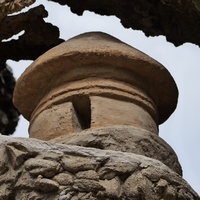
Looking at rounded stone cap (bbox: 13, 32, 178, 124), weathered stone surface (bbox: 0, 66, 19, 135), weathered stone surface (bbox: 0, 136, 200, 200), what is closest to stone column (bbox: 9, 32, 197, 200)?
rounded stone cap (bbox: 13, 32, 178, 124)

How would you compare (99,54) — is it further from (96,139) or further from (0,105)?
(0,105)

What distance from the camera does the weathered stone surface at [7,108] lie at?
6.05m

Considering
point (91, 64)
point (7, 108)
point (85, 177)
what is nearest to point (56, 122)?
point (91, 64)

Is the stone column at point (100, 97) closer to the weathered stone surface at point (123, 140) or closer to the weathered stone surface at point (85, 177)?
the weathered stone surface at point (123, 140)

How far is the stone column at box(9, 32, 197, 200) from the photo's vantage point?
358 centimetres

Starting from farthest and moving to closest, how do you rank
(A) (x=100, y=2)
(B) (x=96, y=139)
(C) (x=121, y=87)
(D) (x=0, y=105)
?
(D) (x=0, y=105)
(A) (x=100, y=2)
(C) (x=121, y=87)
(B) (x=96, y=139)

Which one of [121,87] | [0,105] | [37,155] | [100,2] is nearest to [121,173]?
[37,155]

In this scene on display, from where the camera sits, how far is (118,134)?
3555 mm

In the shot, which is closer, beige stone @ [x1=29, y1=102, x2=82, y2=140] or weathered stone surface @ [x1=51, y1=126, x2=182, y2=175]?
weathered stone surface @ [x1=51, y1=126, x2=182, y2=175]

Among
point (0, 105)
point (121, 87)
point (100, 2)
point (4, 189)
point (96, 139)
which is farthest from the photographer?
point (0, 105)

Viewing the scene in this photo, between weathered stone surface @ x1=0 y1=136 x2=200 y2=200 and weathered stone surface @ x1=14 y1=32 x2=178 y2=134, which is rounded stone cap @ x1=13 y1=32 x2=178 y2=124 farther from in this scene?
weathered stone surface @ x1=0 y1=136 x2=200 y2=200

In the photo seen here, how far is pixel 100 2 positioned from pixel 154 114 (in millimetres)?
1456

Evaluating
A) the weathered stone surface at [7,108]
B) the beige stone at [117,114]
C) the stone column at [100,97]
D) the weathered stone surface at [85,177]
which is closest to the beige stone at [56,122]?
the stone column at [100,97]

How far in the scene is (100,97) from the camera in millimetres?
3916
